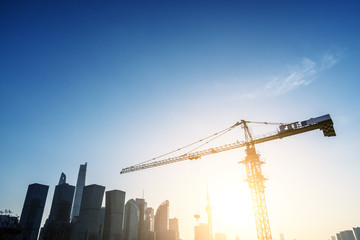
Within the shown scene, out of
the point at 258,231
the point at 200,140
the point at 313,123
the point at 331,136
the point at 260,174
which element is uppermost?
the point at 200,140

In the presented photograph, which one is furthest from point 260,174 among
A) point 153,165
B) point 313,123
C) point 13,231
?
point 13,231

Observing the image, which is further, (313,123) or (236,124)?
(236,124)

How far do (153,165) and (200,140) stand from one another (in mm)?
28768

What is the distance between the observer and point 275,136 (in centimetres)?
7400

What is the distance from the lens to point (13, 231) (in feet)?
251

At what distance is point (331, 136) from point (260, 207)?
2772cm

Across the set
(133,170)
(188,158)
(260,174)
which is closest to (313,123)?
(260,174)

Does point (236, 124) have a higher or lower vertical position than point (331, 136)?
higher

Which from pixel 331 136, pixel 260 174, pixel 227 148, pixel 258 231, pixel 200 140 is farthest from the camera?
pixel 200 140

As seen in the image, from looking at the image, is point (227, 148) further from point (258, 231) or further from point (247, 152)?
point (258, 231)

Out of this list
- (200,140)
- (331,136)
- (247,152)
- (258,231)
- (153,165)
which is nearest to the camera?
(331,136)

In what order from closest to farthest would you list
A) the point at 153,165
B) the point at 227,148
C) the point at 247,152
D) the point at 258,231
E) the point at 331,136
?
the point at 331,136
the point at 258,231
the point at 247,152
the point at 227,148
the point at 153,165

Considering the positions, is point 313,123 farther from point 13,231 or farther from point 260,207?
point 13,231

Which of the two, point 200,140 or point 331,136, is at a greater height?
point 200,140
